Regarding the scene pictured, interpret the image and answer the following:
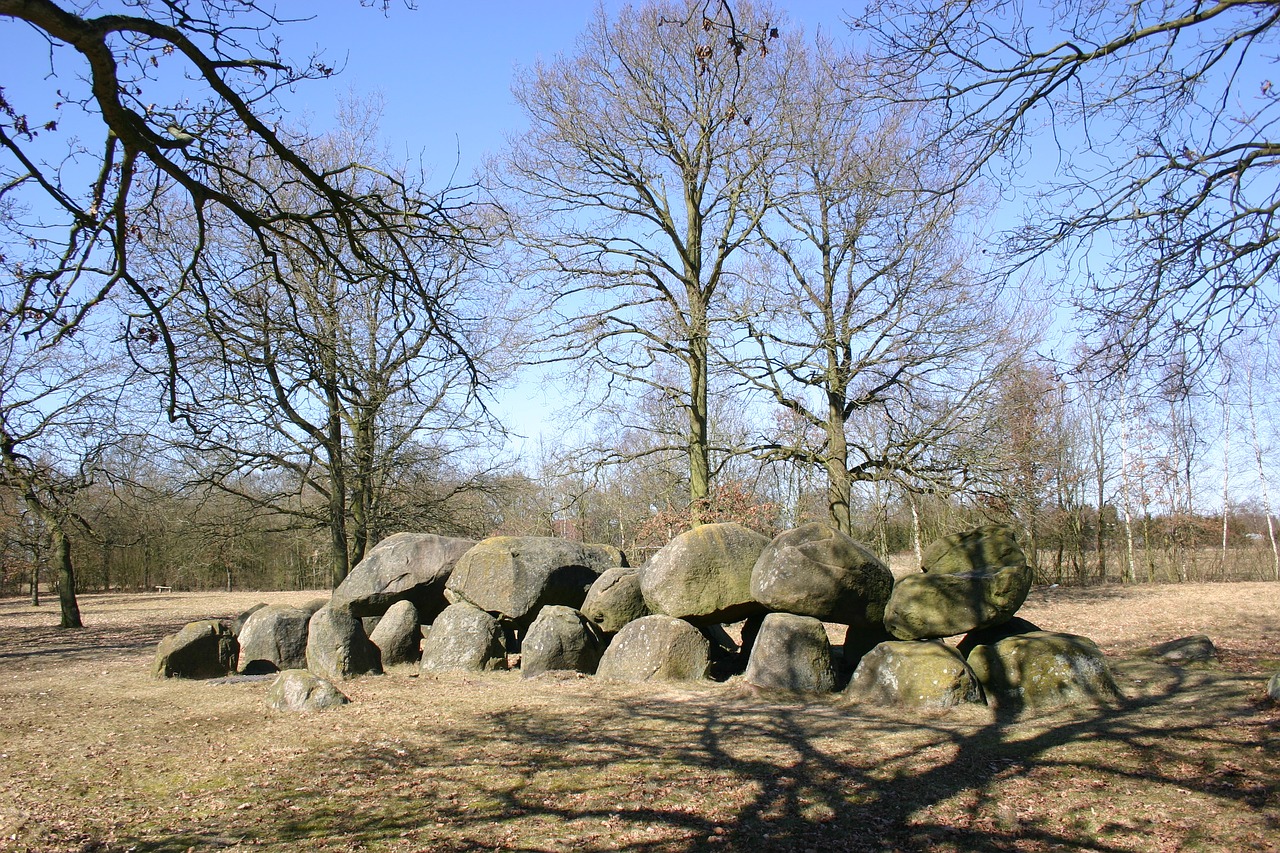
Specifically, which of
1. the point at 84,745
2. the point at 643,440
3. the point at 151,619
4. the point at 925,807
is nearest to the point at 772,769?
the point at 925,807

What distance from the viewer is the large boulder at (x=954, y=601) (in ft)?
Result: 28.5

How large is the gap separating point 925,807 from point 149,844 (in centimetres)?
468

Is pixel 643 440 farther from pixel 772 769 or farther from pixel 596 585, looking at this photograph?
pixel 772 769

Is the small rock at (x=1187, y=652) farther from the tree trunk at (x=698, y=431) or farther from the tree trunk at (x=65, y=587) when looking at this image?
the tree trunk at (x=65, y=587)

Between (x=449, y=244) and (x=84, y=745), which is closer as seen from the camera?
(x=449, y=244)

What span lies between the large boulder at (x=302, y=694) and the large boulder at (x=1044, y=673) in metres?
6.31

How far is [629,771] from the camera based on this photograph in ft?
20.5

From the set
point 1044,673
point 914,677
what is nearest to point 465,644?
point 914,677

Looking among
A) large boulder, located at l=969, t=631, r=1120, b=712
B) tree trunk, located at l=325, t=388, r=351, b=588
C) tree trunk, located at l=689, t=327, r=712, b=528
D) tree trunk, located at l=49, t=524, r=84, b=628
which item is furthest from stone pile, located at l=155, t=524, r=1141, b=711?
tree trunk, located at l=49, t=524, r=84, b=628

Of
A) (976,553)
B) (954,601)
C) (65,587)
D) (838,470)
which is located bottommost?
(65,587)

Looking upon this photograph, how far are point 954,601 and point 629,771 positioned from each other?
4.30 m

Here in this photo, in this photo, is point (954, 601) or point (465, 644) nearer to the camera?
point (954, 601)

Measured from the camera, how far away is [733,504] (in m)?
16.7

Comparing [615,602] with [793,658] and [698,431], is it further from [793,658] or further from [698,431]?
[698,431]
